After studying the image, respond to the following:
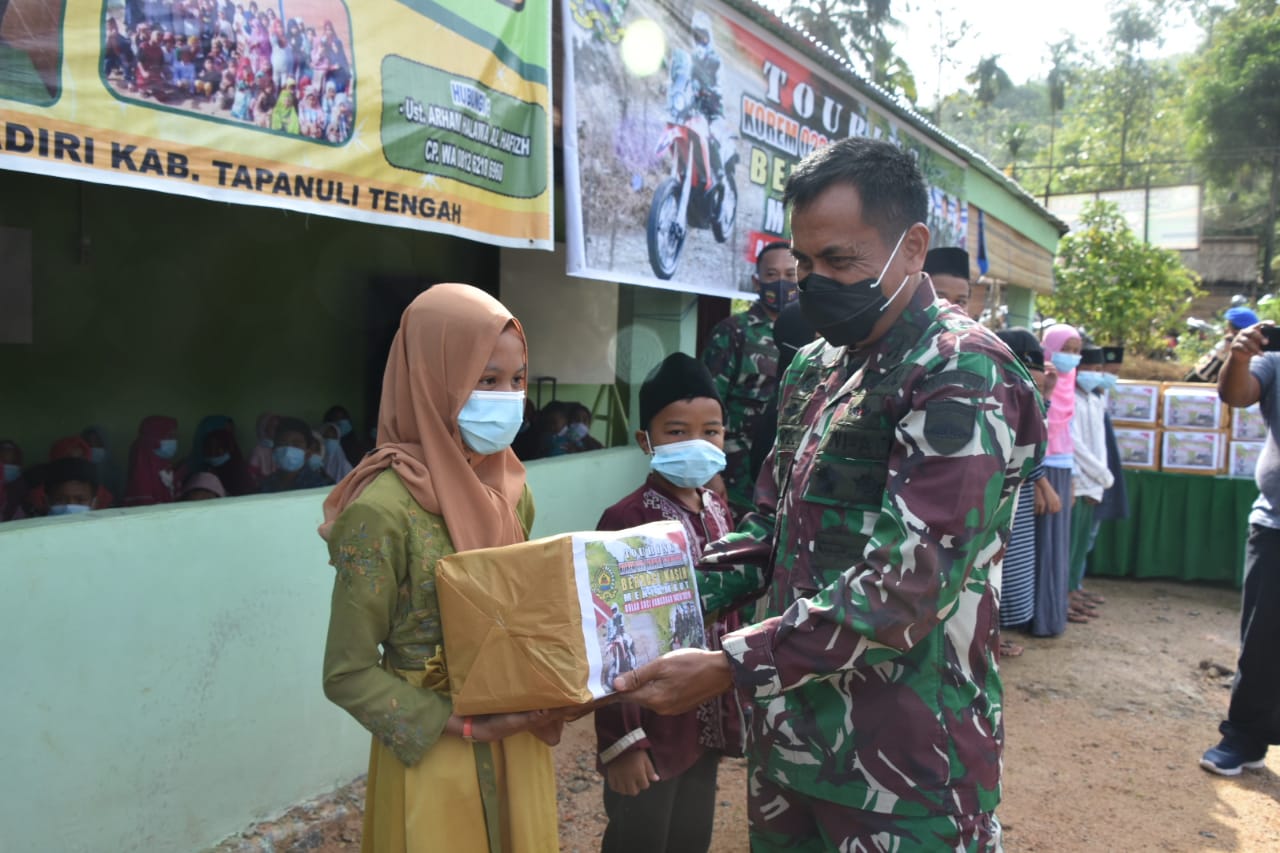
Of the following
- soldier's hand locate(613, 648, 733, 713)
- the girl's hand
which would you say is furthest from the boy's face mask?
the girl's hand

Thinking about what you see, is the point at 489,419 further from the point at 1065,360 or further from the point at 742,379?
the point at 1065,360

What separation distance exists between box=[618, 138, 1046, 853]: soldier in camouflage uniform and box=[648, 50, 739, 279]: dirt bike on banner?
10.0ft

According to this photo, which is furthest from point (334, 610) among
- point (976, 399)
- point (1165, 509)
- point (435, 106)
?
point (1165, 509)

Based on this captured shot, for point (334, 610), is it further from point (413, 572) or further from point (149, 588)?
point (149, 588)

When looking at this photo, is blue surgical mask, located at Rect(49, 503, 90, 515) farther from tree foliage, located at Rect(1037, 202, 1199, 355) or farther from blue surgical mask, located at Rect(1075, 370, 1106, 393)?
tree foliage, located at Rect(1037, 202, 1199, 355)

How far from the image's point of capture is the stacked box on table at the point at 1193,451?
7602mm

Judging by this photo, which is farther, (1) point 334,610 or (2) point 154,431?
(2) point 154,431

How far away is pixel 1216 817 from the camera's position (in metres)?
3.84

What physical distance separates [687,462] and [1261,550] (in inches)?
116

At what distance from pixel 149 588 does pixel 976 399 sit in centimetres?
243

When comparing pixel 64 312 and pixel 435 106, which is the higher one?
pixel 435 106

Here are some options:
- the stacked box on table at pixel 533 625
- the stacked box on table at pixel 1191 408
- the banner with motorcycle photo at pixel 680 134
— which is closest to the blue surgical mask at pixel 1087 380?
the stacked box on table at pixel 1191 408

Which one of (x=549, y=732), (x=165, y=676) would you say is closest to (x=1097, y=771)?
(x=549, y=732)

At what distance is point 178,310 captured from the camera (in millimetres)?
5309
